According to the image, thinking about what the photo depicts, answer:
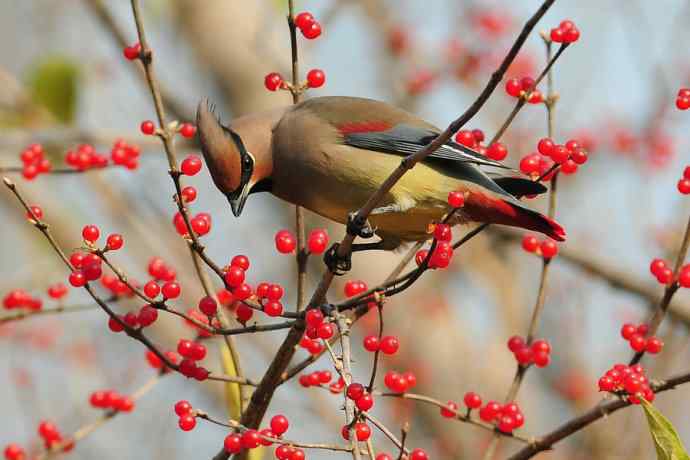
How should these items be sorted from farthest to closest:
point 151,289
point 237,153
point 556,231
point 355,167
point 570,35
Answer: point 355,167 < point 237,153 < point 556,231 < point 570,35 < point 151,289

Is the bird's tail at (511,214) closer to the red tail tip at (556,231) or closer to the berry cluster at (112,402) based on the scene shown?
the red tail tip at (556,231)

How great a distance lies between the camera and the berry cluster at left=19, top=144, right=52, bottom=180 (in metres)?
2.93

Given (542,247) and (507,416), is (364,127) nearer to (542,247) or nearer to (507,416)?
(542,247)

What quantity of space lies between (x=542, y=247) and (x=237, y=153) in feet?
2.91

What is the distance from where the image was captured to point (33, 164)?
296 cm

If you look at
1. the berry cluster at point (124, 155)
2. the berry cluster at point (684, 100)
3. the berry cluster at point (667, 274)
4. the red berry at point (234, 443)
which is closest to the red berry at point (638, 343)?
the berry cluster at point (667, 274)

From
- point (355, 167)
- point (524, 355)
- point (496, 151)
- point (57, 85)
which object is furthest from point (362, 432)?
point (57, 85)

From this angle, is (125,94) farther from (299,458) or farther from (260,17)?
(299,458)

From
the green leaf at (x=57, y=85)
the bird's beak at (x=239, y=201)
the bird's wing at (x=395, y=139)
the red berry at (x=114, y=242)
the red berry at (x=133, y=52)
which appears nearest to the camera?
the red berry at (x=114, y=242)

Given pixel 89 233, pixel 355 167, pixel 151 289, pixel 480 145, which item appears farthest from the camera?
pixel 355 167

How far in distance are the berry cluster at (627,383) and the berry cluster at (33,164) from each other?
1699mm

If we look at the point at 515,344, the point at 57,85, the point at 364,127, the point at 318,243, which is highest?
the point at 57,85

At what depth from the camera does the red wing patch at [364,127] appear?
3070mm

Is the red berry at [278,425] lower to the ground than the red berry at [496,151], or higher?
lower
